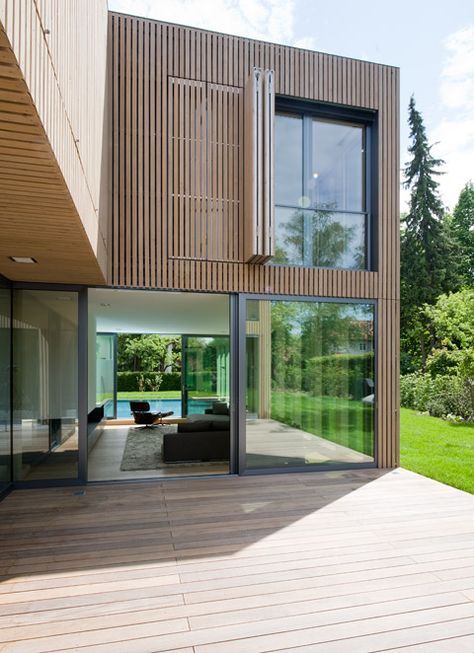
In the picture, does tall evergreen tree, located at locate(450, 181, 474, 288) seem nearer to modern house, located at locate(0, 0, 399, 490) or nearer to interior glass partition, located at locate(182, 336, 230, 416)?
interior glass partition, located at locate(182, 336, 230, 416)

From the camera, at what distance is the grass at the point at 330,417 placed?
6598mm

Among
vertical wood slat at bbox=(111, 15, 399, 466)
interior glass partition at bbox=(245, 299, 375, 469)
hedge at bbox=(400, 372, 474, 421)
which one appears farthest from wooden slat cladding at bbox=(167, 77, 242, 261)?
hedge at bbox=(400, 372, 474, 421)

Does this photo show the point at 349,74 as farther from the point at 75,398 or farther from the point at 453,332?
the point at 453,332

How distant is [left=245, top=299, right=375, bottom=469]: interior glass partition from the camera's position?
6.48m

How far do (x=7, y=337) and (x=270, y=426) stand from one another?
3.75 m

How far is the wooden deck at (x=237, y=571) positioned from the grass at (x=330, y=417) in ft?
4.03

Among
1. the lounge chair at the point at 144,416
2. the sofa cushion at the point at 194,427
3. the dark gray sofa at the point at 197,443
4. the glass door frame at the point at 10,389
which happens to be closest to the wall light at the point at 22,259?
the glass door frame at the point at 10,389

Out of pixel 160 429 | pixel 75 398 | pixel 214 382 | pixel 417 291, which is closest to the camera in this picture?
pixel 75 398

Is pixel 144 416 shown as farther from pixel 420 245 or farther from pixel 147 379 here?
pixel 420 245

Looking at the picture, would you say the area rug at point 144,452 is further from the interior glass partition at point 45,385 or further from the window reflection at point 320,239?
the window reflection at point 320,239

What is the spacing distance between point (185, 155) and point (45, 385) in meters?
3.73

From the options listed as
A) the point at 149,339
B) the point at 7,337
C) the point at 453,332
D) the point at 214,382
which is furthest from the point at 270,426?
the point at 149,339

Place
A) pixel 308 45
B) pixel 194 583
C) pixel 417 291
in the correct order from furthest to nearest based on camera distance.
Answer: pixel 417 291, pixel 308 45, pixel 194 583

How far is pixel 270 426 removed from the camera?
21.3 feet
